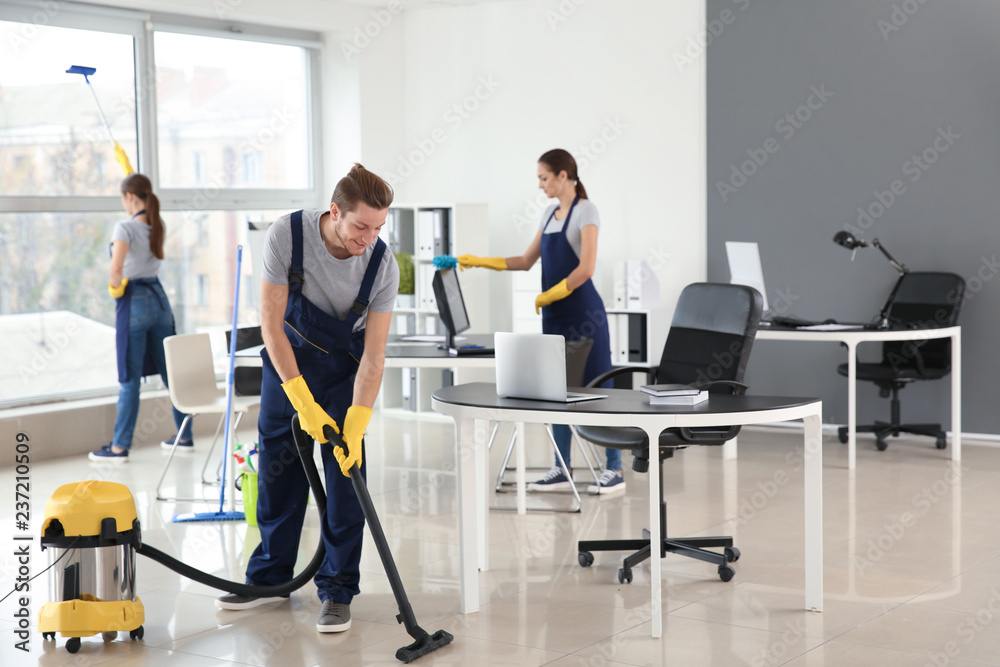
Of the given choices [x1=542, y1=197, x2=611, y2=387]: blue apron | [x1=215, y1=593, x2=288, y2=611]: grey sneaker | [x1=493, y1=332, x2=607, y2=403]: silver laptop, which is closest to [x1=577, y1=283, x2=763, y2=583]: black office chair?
[x1=493, y1=332, x2=607, y2=403]: silver laptop

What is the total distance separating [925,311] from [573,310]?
8.33 feet

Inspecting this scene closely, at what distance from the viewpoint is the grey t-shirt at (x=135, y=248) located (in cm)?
644

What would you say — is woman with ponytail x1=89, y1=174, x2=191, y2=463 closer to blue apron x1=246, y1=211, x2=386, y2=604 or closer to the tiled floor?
the tiled floor

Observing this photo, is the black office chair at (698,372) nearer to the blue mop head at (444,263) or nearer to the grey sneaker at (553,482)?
the grey sneaker at (553,482)

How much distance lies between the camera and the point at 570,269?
5312mm

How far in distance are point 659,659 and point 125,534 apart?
1670 mm

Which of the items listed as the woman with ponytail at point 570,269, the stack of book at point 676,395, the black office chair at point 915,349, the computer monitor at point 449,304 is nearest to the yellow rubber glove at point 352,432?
the stack of book at point 676,395

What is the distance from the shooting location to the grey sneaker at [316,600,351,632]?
11.3ft

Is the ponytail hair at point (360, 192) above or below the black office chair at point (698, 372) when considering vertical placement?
above

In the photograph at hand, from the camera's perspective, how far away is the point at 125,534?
334cm

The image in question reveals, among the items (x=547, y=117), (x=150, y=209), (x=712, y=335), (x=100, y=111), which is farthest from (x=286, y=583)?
(x=547, y=117)

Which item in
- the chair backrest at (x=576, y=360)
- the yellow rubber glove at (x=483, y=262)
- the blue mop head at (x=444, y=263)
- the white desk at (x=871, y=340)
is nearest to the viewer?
the chair backrest at (x=576, y=360)

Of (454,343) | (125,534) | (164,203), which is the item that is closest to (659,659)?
(125,534)

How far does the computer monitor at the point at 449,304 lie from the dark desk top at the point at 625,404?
4.65 feet
